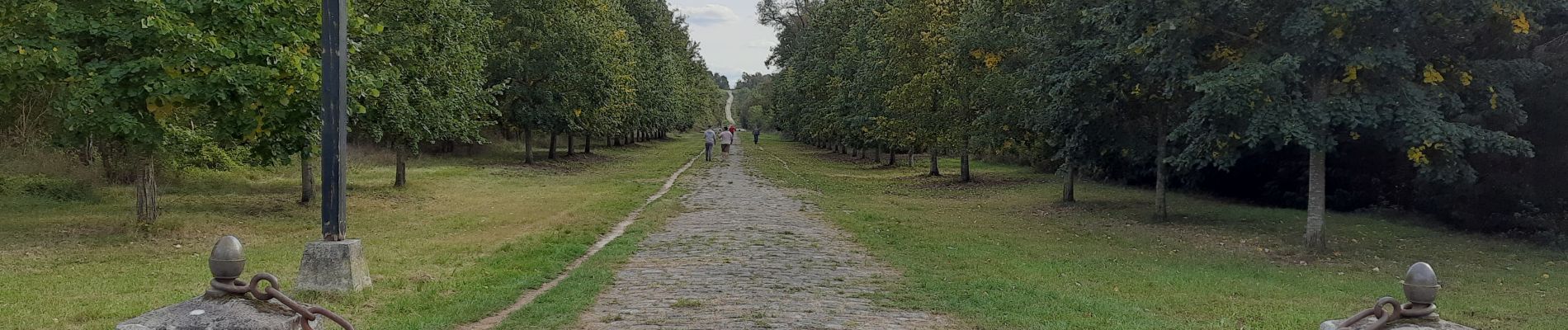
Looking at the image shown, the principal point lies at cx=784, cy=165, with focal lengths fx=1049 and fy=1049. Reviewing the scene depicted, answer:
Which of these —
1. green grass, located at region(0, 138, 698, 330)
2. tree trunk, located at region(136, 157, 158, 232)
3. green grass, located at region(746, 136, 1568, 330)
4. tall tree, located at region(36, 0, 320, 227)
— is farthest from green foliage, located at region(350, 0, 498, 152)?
green grass, located at region(746, 136, 1568, 330)

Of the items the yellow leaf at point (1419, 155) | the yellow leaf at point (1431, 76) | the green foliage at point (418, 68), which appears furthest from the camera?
the green foliage at point (418, 68)

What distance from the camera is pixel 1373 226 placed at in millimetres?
18391

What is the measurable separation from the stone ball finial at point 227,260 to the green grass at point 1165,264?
4.65m

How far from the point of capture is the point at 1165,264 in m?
11.8

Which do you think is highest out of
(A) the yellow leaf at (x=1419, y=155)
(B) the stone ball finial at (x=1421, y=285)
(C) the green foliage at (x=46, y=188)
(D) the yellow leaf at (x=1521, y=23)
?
(D) the yellow leaf at (x=1521, y=23)

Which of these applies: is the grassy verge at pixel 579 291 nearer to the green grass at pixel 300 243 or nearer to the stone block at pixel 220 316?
the green grass at pixel 300 243

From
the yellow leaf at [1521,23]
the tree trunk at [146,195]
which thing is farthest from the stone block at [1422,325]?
the tree trunk at [146,195]

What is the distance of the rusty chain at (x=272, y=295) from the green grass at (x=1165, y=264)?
439cm

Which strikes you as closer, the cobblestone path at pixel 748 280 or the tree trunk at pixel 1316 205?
the cobblestone path at pixel 748 280

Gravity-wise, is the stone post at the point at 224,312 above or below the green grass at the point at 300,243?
above

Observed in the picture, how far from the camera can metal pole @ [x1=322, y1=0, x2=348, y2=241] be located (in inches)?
311

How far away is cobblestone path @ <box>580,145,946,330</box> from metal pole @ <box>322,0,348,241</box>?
2.24 meters

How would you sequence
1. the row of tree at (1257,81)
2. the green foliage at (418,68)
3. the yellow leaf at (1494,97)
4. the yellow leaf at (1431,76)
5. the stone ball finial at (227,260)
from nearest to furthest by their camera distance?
the stone ball finial at (227,260), the row of tree at (1257,81), the yellow leaf at (1431,76), the yellow leaf at (1494,97), the green foliage at (418,68)

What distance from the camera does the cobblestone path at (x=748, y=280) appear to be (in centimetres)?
729
